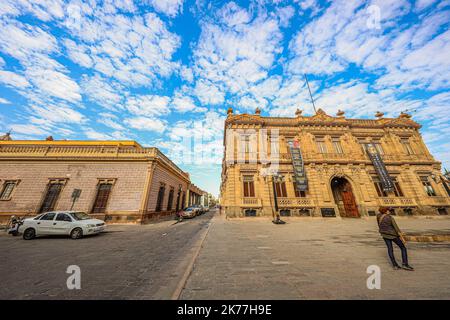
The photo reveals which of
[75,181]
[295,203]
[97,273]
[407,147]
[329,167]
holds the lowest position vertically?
[97,273]

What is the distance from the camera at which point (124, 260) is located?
4.85 meters

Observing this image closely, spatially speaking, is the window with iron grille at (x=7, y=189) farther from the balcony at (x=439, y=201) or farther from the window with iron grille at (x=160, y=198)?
the balcony at (x=439, y=201)

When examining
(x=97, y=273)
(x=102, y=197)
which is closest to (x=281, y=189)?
(x=97, y=273)

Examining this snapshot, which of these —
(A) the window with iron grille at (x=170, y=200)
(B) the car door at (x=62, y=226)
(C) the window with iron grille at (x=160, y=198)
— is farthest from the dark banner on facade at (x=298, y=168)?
(B) the car door at (x=62, y=226)

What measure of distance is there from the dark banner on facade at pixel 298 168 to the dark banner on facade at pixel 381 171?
8.46 metres

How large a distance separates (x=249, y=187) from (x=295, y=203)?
489 centimetres

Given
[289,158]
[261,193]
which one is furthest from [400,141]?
[261,193]

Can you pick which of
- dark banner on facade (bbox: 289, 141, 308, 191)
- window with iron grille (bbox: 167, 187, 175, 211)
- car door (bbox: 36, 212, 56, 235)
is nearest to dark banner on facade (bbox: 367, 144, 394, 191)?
dark banner on facade (bbox: 289, 141, 308, 191)

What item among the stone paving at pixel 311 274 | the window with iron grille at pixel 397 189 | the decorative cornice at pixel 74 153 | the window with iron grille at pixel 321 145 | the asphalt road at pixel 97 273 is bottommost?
the asphalt road at pixel 97 273

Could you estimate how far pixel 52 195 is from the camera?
13.9m

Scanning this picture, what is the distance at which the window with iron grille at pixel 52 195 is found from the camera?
44.5 ft

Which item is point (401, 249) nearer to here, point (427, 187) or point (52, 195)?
point (52, 195)

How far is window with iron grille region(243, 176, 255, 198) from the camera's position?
53.7 feet
